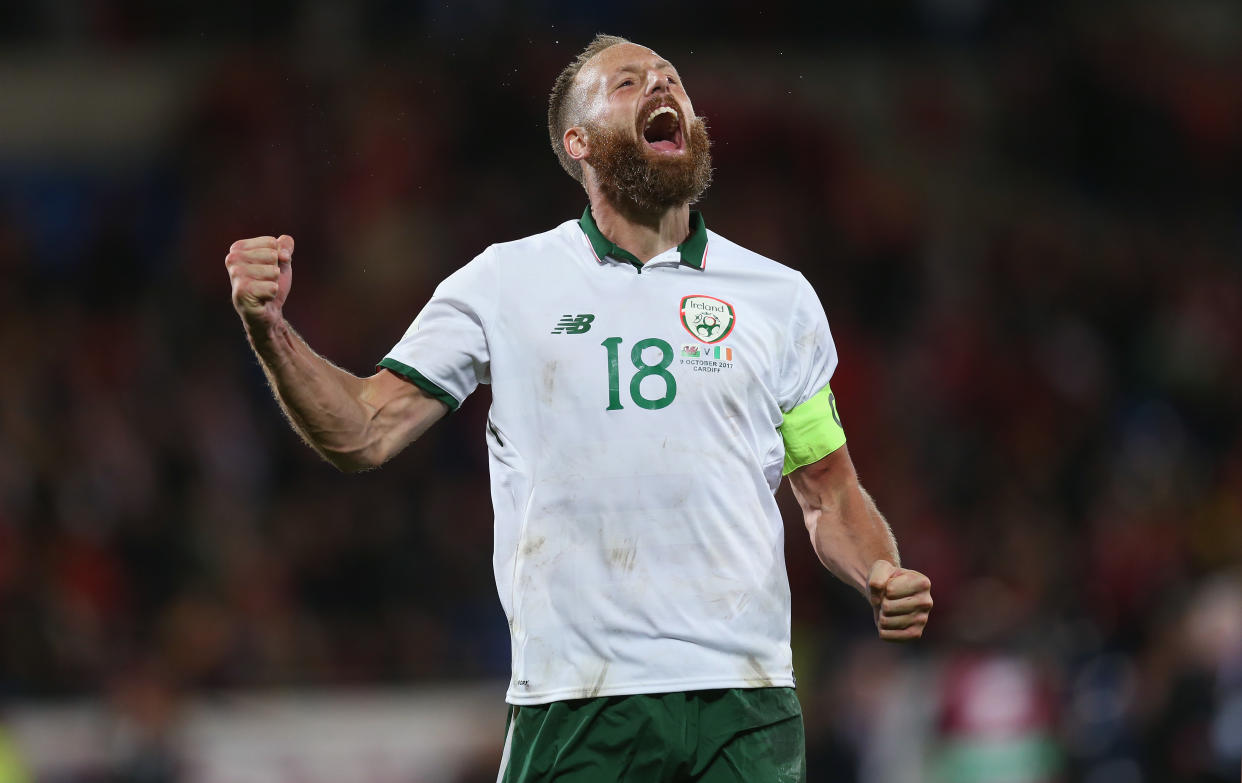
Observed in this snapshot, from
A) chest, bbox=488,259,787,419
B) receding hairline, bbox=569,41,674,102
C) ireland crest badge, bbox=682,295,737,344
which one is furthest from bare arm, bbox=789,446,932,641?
receding hairline, bbox=569,41,674,102

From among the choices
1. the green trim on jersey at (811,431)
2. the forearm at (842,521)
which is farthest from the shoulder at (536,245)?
the forearm at (842,521)

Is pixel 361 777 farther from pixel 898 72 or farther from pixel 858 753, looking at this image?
pixel 898 72

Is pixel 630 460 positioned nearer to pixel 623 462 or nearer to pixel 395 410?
pixel 623 462

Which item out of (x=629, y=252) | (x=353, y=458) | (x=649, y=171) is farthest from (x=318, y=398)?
(x=649, y=171)

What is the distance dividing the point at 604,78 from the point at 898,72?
374 inches

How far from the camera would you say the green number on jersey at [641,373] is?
350 cm

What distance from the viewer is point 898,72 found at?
13070 millimetres

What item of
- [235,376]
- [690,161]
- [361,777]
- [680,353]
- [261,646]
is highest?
[690,161]

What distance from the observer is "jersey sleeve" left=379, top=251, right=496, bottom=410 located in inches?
142

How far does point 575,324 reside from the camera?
3574mm

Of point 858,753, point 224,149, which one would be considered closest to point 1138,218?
point 858,753

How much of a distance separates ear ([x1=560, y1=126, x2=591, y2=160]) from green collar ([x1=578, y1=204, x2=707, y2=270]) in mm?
179

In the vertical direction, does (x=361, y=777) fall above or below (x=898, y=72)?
below

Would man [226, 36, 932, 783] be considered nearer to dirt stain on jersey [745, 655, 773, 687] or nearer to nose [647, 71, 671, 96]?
dirt stain on jersey [745, 655, 773, 687]
